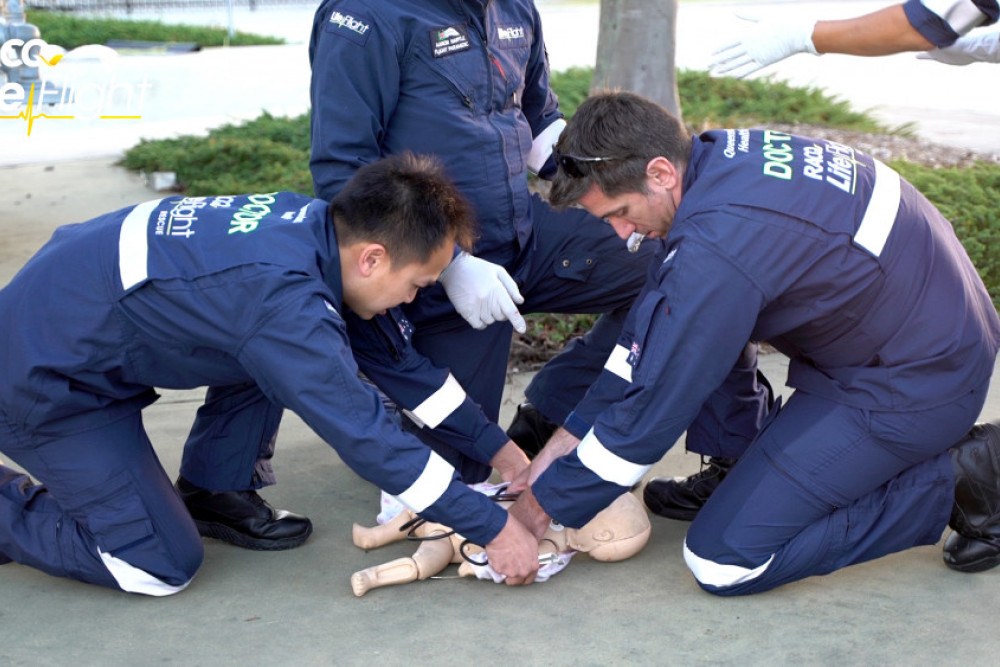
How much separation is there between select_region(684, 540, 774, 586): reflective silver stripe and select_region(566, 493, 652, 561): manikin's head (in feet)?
0.75

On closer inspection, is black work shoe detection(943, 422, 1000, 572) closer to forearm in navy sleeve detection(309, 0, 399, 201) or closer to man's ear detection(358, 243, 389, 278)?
man's ear detection(358, 243, 389, 278)

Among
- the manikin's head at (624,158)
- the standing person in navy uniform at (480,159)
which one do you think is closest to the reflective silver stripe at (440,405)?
the standing person in navy uniform at (480,159)

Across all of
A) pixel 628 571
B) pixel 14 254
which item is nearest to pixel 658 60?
pixel 14 254

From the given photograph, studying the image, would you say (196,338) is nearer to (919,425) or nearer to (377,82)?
(377,82)

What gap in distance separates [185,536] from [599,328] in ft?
4.83

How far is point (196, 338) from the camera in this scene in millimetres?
2672

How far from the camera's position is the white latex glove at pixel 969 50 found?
3.67 metres

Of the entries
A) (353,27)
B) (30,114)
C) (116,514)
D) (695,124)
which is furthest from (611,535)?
(30,114)

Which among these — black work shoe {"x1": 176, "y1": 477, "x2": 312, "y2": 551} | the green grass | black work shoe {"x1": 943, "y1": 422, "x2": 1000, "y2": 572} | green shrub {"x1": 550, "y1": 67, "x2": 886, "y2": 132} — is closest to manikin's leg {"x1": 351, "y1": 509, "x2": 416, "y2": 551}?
black work shoe {"x1": 176, "y1": 477, "x2": 312, "y2": 551}

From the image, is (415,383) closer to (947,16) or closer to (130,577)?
(130,577)

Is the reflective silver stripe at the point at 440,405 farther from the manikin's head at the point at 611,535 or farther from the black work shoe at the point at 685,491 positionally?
the black work shoe at the point at 685,491

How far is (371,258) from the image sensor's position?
9.17 ft

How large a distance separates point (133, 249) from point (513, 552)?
1182 mm

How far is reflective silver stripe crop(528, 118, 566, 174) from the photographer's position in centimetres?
388
